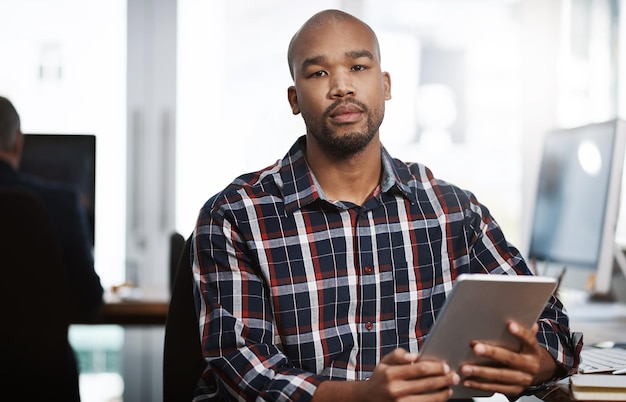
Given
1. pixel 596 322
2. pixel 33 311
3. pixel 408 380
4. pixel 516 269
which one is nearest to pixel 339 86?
pixel 516 269

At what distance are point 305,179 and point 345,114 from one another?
139 millimetres

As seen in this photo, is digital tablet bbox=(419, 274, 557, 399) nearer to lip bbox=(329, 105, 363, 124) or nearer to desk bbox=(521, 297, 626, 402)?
desk bbox=(521, 297, 626, 402)

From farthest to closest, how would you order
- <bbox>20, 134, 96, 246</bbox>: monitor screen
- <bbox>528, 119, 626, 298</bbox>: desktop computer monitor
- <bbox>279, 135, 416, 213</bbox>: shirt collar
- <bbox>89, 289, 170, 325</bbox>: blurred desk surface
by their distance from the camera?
<bbox>89, 289, 170, 325</bbox>: blurred desk surface, <bbox>20, 134, 96, 246</bbox>: monitor screen, <bbox>528, 119, 626, 298</bbox>: desktop computer monitor, <bbox>279, 135, 416, 213</bbox>: shirt collar

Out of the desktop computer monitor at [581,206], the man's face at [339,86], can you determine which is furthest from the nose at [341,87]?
the desktop computer monitor at [581,206]

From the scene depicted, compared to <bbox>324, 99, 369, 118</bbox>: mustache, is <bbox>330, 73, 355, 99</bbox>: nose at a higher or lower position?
higher

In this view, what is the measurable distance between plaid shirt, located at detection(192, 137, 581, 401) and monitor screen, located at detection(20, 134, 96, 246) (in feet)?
3.30

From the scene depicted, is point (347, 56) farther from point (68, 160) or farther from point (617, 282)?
point (617, 282)

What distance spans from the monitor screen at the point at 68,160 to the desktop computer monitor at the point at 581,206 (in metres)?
1.32

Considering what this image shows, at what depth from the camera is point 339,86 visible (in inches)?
56.6

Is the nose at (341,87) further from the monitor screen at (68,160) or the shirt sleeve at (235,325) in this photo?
the monitor screen at (68,160)

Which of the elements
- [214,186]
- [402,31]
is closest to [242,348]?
Answer: [214,186]

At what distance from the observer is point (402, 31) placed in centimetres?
412

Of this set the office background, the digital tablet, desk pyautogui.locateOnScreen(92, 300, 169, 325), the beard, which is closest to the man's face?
the beard

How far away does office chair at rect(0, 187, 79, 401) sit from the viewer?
1.65m
